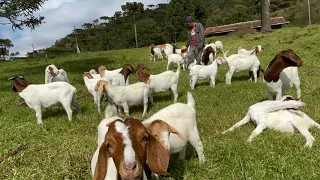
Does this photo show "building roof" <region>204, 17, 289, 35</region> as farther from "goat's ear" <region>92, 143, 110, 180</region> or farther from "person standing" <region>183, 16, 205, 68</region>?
"goat's ear" <region>92, 143, 110, 180</region>

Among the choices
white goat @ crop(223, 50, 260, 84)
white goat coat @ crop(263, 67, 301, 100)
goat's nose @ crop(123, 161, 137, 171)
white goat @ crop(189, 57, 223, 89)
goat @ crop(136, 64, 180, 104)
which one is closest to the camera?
goat's nose @ crop(123, 161, 137, 171)

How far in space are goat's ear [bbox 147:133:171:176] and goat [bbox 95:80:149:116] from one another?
565 cm

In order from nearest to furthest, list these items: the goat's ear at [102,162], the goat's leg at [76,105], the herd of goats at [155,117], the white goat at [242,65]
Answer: the herd of goats at [155,117] → the goat's ear at [102,162] → the goat's leg at [76,105] → the white goat at [242,65]

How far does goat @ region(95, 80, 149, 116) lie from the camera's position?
9.02 m

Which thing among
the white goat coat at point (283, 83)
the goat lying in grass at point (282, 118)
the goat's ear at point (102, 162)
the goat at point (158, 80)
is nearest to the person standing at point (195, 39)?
the goat at point (158, 80)

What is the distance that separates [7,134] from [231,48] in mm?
18505

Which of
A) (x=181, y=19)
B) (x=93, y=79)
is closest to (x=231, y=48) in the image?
(x=93, y=79)

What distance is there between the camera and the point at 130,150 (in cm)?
307

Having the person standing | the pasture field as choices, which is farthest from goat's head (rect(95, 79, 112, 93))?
the person standing

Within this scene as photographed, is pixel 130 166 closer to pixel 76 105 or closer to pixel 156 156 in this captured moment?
pixel 156 156

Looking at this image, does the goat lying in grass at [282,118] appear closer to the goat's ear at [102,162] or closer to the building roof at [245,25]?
the goat's ear at [102,162]

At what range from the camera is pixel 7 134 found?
312 inches

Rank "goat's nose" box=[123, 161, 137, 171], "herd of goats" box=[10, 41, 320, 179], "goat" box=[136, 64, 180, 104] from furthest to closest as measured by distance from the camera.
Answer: "goat" box=[136, 64, 180, 104], "herd of goats" box=[10, 41, 320, 179], "goat's nose" box=[123, 161, 137, 171]

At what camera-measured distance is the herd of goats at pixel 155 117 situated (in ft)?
10.5
